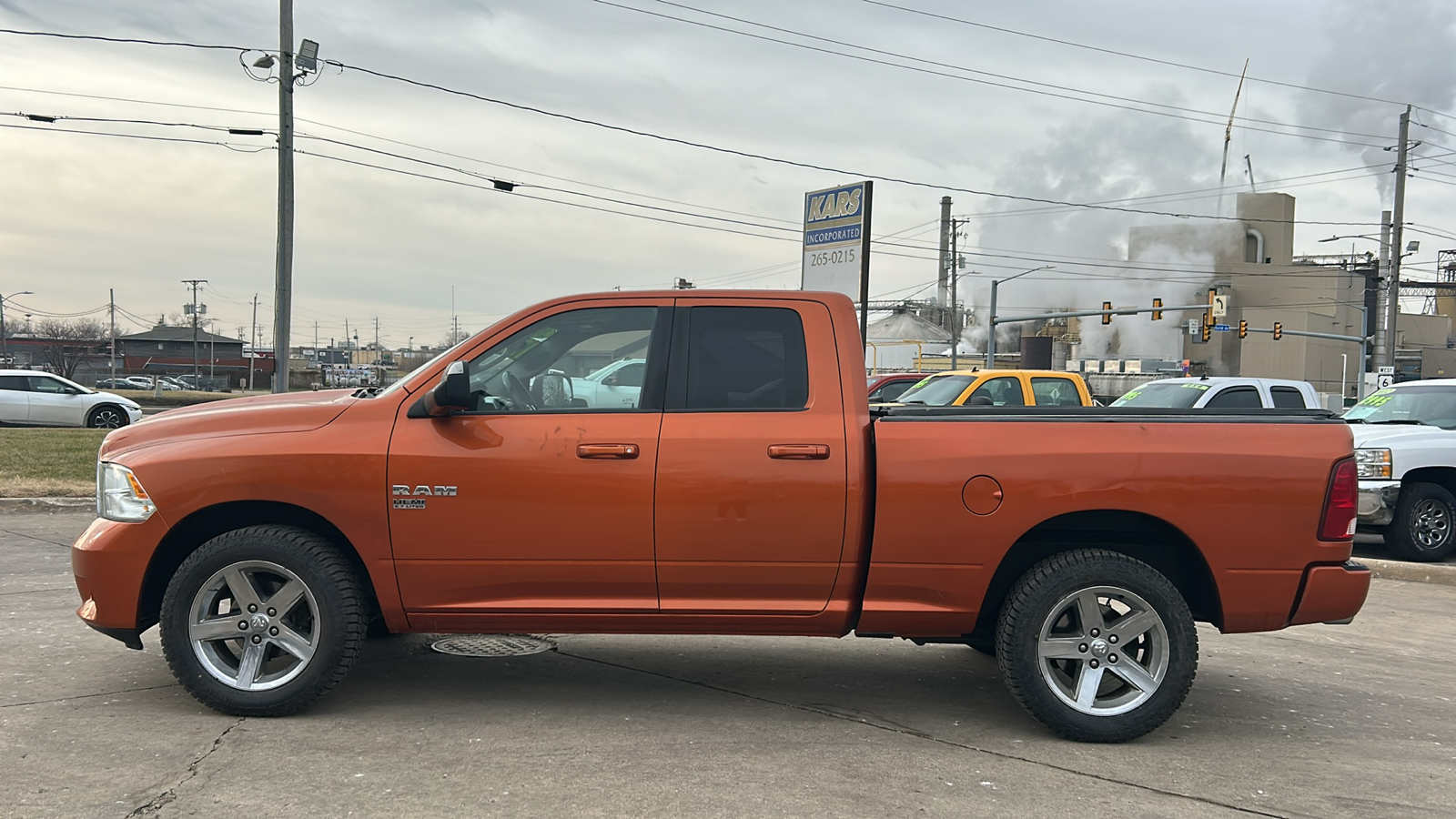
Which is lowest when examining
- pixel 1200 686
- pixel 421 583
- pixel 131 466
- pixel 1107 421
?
pixel 1200 686

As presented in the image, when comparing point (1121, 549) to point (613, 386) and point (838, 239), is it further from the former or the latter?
point (838, 239)

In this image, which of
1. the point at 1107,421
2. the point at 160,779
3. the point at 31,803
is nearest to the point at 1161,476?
the point at 1107,421

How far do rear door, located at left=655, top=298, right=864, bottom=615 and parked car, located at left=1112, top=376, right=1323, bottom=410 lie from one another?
30.3 ft

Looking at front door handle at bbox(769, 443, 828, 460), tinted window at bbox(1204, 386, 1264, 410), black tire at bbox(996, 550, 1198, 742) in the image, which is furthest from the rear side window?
front door handle at bbox(769, 443, 828, 460)

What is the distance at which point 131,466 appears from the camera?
4734 mm

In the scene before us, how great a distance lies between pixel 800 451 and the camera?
4.73m

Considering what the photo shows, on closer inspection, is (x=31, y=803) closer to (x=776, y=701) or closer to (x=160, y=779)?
(x=160, y=779)

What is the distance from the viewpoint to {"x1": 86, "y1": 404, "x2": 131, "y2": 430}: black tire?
24516 millimetres

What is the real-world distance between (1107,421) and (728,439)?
1.68 m

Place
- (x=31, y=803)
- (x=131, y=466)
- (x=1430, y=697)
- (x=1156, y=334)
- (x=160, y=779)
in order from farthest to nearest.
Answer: (x=1156, y=334), (x=1430, y=697), (x=131, y=466), (x=160, y=779), (x=31, y=803)

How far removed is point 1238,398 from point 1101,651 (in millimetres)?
9888

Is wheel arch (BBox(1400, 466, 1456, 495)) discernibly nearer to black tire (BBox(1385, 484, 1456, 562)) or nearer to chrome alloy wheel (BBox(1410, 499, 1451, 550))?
black tire (BBox(1385, 484, 1456, 562))

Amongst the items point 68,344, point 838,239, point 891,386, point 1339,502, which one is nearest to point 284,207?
point 838,239

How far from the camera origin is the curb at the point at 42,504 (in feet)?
37.7
